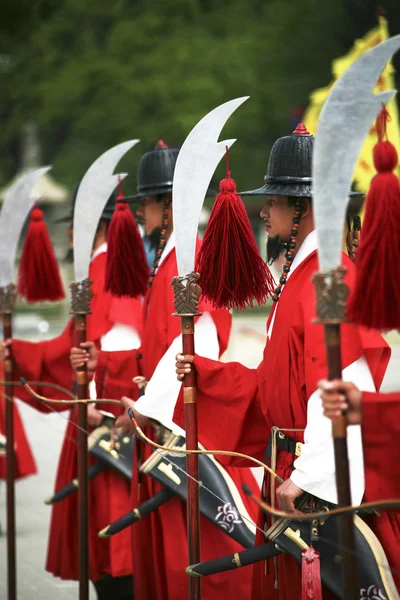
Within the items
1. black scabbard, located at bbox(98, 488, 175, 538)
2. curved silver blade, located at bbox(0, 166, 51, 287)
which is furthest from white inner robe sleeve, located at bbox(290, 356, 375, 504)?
curved silver blade, located at bbox(0, 166, 51, 287)

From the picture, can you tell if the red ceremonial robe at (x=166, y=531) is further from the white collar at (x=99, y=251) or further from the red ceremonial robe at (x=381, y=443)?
the red ceremonial robe at (x=381, y=443)

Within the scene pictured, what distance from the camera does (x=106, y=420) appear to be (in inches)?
208

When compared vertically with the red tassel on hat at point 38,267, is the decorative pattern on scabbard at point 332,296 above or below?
below

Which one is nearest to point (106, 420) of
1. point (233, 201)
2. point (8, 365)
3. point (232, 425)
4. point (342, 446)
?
point (8, 365)

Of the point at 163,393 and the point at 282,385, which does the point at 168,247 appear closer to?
the point at 163,393

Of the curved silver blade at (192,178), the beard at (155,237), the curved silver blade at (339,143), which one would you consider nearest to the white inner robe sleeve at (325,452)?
the curved silver blade at (339,143)

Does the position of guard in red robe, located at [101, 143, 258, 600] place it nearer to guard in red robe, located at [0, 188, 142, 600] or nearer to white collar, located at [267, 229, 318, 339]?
guard in red robe, located at [0, 188, 142, 600]

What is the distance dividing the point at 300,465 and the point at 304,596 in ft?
1.39

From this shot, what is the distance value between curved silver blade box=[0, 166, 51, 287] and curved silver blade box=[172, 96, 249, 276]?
1.70 meters

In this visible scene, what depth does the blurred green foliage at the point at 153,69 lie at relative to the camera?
26.0m

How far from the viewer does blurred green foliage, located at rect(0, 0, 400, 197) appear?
2605 cm

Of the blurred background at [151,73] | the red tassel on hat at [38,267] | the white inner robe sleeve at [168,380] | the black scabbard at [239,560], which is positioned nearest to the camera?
the black scabbard at [239,560]

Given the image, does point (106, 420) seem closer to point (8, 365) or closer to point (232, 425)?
point (8, 365)

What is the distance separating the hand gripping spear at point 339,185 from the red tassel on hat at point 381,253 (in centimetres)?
6
